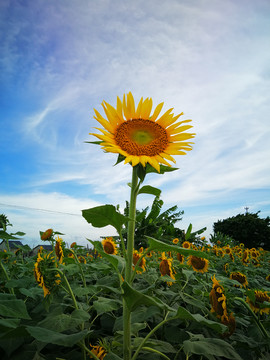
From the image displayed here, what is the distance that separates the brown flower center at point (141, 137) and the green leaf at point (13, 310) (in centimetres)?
83

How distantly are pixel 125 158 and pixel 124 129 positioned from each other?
0.73 ft

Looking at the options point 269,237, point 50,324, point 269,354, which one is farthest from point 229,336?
point 269,237

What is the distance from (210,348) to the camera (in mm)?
1145

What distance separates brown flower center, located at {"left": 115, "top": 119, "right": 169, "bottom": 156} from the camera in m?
1.31

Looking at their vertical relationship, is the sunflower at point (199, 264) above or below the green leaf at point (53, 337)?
above

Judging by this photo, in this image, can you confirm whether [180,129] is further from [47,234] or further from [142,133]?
[47,234]

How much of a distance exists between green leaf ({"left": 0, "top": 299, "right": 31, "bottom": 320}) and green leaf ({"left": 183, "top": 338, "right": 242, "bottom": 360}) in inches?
27.5

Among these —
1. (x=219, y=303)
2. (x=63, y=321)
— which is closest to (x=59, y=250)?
(x=63, y=321)

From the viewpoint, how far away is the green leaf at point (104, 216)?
3.63 feet

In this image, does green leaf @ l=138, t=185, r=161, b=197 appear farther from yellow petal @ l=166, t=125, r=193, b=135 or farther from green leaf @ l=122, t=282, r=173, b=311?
green leaf @ l=122, t=282, r=173, b=311

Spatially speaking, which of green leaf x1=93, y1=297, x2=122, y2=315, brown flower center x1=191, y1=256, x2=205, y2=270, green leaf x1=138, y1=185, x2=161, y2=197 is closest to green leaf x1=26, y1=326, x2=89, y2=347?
green leaf x1=93, y1=297, x2=122, y2=315

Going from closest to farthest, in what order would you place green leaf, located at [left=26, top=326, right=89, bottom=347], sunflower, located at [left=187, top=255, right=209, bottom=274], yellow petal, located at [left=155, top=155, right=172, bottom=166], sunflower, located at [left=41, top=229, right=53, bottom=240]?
1. green leaf, located at [left=26, top=326, right=89, bottom=347]
2. yellow petal, located at [left=155, top=155, right=172, bottom=166]
3. sunflower, located at [left=41, top=229, right=53, bottom=240]
4. sunflower, located at [left=187, top=255, right=209, bottom=274]

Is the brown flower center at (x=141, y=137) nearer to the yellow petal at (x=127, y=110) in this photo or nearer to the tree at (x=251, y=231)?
the yellow petal at (x=127, y=110)

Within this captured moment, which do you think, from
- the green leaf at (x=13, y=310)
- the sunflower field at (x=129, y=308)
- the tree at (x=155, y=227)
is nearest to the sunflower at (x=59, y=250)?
the sunflower field at (x=129, y=308)
